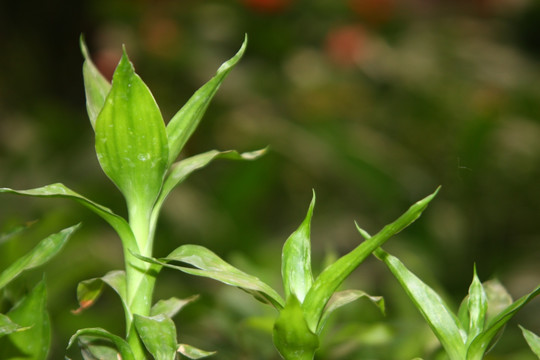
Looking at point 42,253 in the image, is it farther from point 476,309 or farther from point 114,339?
point 476,309

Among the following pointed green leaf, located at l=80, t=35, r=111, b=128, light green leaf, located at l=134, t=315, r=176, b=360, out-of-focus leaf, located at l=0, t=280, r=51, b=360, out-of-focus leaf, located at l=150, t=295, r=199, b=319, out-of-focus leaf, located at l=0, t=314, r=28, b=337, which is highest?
pointed green leaf, located at l=80, t=35, r=111, b=128

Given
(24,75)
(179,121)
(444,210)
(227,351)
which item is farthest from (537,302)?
(24,75)

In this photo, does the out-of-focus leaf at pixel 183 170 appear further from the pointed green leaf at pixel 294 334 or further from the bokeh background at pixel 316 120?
the bokeh background at pixel 316 120

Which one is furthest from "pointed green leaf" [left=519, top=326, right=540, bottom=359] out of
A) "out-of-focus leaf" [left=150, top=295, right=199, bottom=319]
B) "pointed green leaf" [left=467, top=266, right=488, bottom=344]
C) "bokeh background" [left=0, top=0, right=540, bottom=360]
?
"bokeh background" [left=0, top=0, right=540, bottom=360]

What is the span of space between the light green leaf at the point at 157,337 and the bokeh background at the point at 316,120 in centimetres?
50

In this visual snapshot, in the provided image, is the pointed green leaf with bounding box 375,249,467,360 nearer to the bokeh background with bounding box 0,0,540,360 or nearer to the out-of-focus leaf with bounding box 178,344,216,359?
the out-of-focus leaf with bounding box 178,344,216,359

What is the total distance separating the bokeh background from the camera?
36.7 inches

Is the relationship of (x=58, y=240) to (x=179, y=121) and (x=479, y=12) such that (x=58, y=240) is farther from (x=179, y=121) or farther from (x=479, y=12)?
(x=479, y=12)

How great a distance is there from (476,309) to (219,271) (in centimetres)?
9

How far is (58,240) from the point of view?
240 mm

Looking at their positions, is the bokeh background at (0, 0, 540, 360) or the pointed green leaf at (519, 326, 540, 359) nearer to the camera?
the pointed green leaf at (519, 326, 540, 359)

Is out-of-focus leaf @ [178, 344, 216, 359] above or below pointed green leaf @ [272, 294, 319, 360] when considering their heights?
below

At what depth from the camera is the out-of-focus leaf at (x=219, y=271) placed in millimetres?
208

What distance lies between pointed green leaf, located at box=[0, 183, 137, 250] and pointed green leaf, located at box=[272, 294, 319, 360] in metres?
0.06
